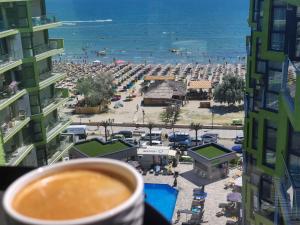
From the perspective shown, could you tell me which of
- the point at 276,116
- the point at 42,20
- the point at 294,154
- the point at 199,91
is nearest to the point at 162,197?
the point at 42,20

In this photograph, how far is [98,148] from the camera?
126ft

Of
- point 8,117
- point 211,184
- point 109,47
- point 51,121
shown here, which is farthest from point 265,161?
point 109,47

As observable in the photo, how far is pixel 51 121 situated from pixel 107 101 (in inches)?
1679

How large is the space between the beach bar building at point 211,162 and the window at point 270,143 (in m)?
24.2

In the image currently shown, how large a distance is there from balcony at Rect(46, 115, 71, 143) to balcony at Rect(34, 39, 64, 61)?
13.7 feet

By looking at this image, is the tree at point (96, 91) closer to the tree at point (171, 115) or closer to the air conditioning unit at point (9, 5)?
the tree at point (171, 115)

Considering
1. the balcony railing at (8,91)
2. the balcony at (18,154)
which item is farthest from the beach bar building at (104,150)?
the balcony railing at (8,91)

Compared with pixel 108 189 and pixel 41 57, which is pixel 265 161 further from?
pixel 41 57

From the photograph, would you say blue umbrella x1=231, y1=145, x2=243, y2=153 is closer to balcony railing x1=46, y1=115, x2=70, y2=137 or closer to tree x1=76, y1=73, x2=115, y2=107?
balcony railing x1=46, y1=115, x2=70, y2=137

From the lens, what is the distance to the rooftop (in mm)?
37444

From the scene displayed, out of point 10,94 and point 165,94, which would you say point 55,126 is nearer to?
point 10,94

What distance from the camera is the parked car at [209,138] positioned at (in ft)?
157

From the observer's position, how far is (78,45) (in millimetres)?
164000

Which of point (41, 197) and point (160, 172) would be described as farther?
point (160, 172)
